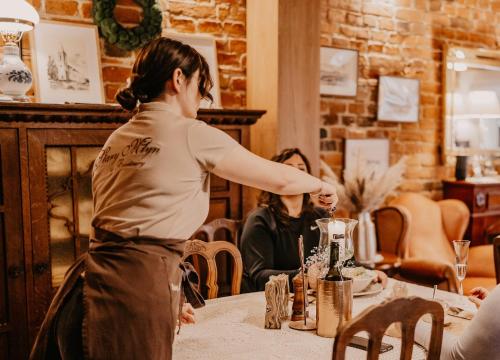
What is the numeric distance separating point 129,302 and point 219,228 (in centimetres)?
131

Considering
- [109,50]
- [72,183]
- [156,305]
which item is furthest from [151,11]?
[156,305]

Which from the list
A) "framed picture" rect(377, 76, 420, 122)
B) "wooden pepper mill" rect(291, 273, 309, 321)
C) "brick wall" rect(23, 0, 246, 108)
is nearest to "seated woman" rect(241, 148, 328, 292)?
"wooden pepper mill" rect(291, 273, 309, 321)

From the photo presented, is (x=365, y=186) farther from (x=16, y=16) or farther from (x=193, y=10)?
(x=16, y=16)

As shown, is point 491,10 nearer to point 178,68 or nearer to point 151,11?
point 151,11

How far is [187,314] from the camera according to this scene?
159 cm

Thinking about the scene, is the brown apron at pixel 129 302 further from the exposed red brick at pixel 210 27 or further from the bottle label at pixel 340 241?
the exposed red brick at pixel 210 27

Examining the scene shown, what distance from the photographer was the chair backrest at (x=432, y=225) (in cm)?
370

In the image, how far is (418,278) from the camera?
3117 mm

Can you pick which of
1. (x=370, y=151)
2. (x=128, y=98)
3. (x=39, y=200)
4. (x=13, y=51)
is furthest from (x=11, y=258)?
(x=370, y=151)

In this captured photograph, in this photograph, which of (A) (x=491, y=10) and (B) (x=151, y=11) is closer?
(B) (x=151, y=11)

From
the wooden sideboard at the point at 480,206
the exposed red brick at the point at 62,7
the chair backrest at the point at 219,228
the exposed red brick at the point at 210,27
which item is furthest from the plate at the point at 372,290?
the wooden sideboard at the point at 480,206

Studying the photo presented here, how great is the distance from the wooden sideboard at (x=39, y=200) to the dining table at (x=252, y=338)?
88 centimetres

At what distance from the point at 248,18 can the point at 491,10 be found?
2407 millimetres

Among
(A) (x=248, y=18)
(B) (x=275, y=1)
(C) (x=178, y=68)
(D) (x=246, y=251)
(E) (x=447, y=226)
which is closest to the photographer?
(C) (x=178, y=68)
